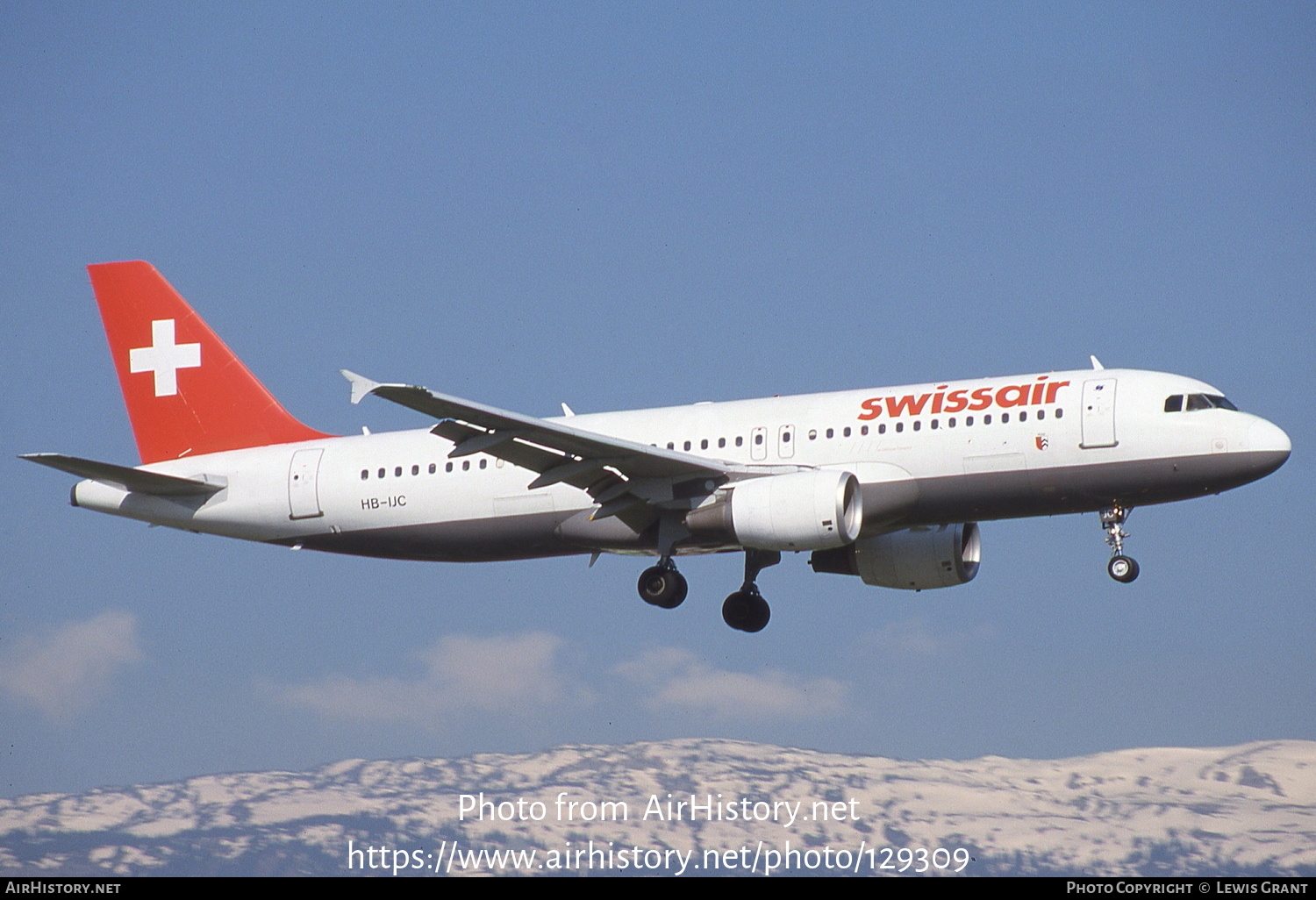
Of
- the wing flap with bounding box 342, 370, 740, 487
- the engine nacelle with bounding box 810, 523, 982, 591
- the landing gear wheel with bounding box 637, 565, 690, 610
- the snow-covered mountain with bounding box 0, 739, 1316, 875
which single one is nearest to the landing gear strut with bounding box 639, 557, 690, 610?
the landing gear wheel with bounding box 637, 565, 690, 610

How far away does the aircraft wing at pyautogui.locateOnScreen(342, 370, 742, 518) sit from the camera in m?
28.6

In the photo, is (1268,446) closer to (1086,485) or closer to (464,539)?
(1086,485)

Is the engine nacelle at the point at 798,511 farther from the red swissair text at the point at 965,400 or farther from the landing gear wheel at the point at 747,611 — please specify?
the landing gear wheel at the point at 747,611

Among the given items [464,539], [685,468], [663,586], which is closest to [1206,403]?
[685,468]

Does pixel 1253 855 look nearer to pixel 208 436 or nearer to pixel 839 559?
pixel 839 559

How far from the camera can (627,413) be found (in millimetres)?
34906

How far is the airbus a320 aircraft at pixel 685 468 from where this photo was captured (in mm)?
30156

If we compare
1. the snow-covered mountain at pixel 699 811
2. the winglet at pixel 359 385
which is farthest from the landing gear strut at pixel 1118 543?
the snow-covered mountain at pixel 699 811

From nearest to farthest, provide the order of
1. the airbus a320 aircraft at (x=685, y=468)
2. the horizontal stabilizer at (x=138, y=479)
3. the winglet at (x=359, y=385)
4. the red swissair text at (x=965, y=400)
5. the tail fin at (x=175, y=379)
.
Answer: the winglet at (x=359, y=385) → the airbus a320 aircraft at (x=685, y=468) → the red swissair text at (x=965, y=400) → the horizontal stabilizer at (x=138, y=479) → the tail fin at (x=175, y=379)

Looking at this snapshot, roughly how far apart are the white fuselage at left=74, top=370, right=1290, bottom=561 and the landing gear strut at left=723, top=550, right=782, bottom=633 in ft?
8.89

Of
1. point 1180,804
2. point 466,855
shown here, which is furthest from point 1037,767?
point 466,855

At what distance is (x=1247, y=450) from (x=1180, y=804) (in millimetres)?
70259

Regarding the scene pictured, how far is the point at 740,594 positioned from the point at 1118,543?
857 centimetres

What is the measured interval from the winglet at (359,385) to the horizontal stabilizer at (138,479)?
927 cm
